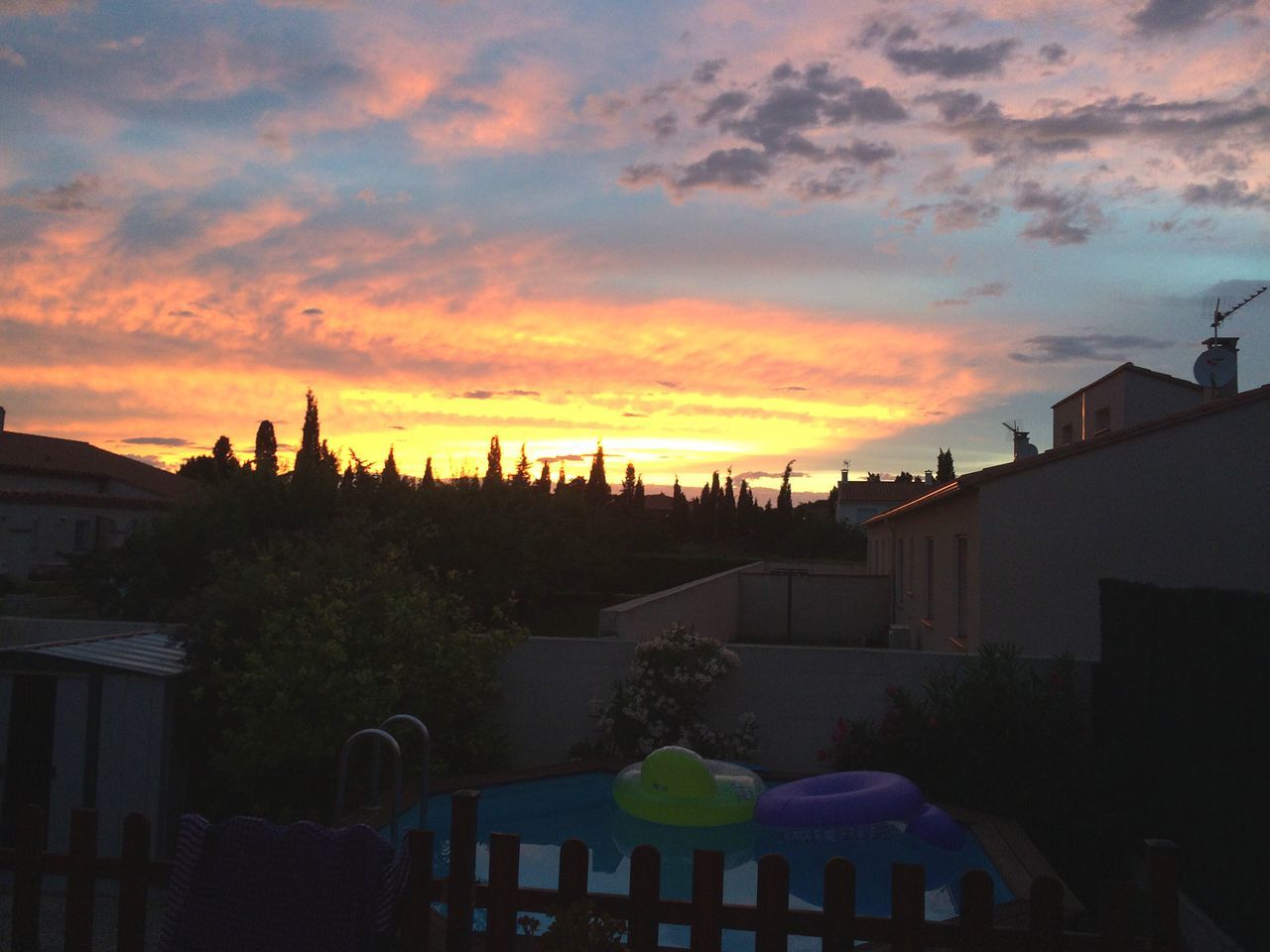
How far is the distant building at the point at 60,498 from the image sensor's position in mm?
35094

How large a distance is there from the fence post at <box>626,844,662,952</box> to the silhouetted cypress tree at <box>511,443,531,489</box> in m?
22.5

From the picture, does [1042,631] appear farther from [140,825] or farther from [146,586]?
[146,586]

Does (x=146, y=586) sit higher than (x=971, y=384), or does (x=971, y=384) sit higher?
(x=971, y=384)

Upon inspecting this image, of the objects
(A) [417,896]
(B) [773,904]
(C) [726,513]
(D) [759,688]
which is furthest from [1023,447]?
(C) [726,513]

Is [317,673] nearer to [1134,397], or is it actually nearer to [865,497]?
[1134,397]

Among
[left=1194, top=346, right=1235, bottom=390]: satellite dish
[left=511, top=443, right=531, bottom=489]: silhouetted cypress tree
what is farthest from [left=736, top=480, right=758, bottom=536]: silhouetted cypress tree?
[left=1194, top=346, right=1235, bottom=390]: satellite dish

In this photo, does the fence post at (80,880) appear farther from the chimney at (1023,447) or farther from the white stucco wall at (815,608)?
the white stucco wall at (815,608)

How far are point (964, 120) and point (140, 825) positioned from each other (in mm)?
12139

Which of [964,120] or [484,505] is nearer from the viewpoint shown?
[964,120]

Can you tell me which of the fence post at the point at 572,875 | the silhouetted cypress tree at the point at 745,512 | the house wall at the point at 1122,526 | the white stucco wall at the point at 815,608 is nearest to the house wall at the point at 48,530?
the white stucco wall at the point at 815,608

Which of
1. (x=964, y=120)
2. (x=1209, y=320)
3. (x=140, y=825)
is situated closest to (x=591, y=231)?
(x=964, y=120)

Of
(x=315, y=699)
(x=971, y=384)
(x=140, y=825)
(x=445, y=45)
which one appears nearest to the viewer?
(x=140, y=825)

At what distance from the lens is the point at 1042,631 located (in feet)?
40.2

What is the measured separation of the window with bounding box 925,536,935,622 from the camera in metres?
17.9
